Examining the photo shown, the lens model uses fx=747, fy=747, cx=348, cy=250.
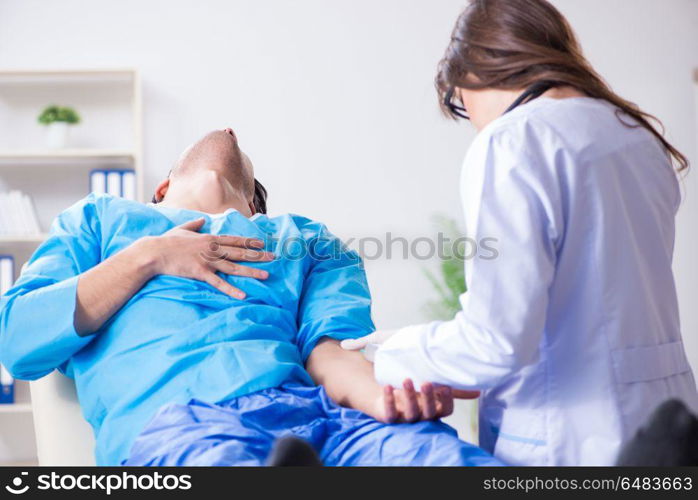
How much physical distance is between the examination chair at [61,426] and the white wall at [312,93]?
2.47 metres

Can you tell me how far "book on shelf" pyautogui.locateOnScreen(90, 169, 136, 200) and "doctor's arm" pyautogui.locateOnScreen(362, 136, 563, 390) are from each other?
2.67m

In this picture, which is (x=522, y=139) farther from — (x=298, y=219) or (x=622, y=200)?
(x=298, y=219)

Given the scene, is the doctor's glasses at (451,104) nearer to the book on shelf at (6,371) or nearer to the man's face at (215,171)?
the man's face at (215,171)

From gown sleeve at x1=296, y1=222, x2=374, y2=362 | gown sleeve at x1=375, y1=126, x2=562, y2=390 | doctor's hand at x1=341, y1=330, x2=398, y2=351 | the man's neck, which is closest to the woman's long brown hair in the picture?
gown sleeve at x1=375, y1=126, x2=562, y2=390

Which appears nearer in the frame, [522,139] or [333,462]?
[522,139]

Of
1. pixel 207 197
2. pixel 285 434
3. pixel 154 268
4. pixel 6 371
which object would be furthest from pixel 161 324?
pixel 6 371

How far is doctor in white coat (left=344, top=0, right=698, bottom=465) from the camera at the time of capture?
98 centimetres

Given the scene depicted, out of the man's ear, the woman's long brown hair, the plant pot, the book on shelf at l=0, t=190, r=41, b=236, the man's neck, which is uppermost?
the woman's long brown hair

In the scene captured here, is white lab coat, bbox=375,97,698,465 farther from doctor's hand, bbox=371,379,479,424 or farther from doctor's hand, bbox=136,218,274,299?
doctor's hand, bbox=136,218,274,299

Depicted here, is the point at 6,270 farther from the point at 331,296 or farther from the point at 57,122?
the point at 331,296

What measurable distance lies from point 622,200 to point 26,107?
344 centimetres

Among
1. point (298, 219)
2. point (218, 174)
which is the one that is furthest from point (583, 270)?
point (218, 174)

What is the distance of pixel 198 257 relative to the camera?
1367 millimetres

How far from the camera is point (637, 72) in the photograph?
13.3 feet
